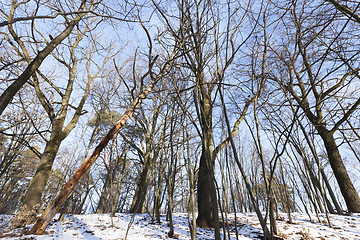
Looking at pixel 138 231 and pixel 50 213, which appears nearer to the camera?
pixel 50 213

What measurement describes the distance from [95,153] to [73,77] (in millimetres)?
5207

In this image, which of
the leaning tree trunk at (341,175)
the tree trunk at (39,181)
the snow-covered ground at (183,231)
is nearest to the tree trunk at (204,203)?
the snow-covered ground at (183,231)

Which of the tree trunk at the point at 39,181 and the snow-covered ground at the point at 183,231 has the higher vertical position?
the tree trunk at the point at 39,181

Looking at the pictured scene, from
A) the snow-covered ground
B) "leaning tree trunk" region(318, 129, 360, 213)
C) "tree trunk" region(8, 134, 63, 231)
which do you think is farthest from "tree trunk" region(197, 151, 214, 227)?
"leaning tree trunk" region(318, 129, 360, 213)

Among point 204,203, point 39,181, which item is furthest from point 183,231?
point 39,181

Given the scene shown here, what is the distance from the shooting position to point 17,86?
2826 mm

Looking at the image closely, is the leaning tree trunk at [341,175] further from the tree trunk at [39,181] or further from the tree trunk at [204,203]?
the tree trunk at [39,181]

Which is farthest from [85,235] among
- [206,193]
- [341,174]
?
[341,174]

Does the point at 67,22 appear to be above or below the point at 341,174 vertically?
above

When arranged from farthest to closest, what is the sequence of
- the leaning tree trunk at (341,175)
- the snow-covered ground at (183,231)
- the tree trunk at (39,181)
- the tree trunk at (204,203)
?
1. the leaning tree trunk at (341,175)
2. the tree trunk at (204,203)
3. the tree trunk at (39,181)
4. the snow-covered ground at (183,231)

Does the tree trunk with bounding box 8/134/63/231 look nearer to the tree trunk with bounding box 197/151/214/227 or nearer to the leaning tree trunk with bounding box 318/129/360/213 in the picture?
the tree trunk with bounding box 197/151/214/227

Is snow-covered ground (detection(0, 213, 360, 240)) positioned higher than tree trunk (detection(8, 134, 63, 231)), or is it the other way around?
tree trunk (detection(8, 134, 63, 231))

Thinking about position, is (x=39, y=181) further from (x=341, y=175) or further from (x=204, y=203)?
(x=341, y=175)

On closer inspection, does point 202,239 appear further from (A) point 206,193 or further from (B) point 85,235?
(B) point 85,235
